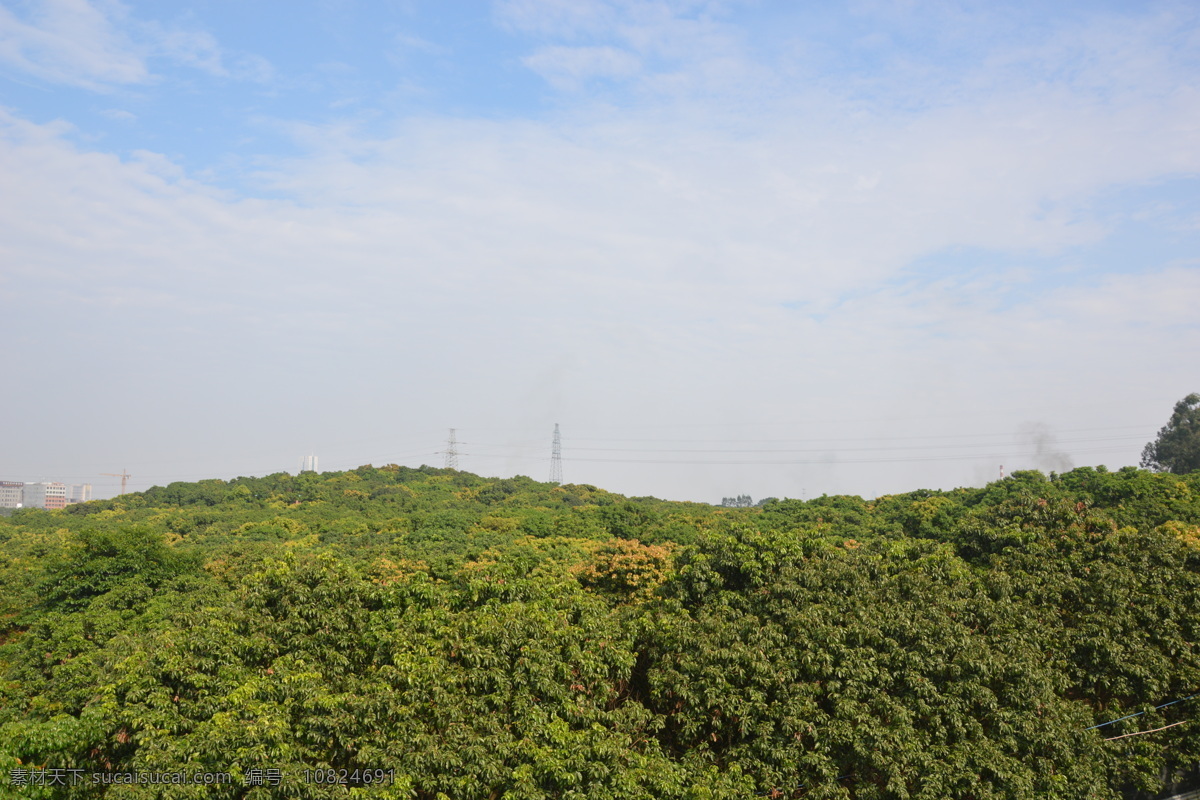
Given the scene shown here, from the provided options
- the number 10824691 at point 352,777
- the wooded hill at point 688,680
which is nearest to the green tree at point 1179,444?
the wooded hill at point 688,680

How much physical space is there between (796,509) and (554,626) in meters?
38.5

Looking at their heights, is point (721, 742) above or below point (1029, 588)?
below

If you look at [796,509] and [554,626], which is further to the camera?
[796,509]

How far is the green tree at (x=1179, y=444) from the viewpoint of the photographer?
6433cm

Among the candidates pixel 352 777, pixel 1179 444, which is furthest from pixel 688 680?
pixel 1179 444

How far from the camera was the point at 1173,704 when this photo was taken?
16266 mm

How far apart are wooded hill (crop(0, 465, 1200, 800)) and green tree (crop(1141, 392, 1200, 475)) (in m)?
50.9

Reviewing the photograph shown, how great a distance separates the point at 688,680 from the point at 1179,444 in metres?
69.5

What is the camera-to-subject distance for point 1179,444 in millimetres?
65938

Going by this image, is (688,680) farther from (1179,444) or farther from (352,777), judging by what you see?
(1179,444)

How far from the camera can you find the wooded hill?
40.3ft

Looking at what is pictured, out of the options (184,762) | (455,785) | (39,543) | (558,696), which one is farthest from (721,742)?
(39,543)

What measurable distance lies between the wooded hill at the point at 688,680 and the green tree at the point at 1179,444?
50.9m

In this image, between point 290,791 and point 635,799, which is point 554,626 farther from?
point 290,791
